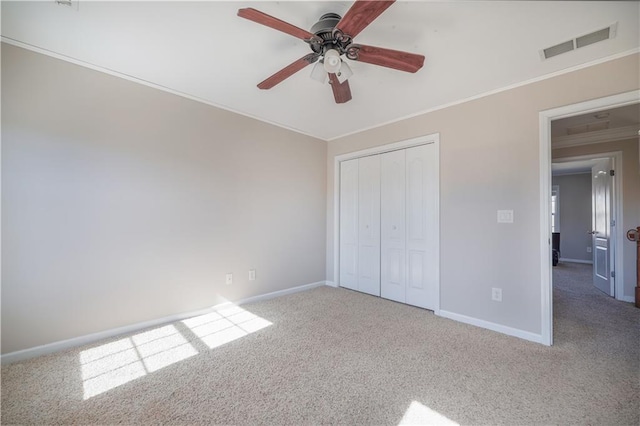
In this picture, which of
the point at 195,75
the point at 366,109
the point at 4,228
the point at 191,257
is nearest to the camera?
the point at 4,228

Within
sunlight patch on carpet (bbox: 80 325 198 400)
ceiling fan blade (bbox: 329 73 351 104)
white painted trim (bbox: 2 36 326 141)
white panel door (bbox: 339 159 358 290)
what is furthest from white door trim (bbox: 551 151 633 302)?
sunlight patch on carpet (bbox: 80 325 198 400)

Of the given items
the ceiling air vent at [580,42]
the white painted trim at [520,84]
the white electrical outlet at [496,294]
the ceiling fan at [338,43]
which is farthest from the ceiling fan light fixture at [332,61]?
the white electrical outlet at [496,294]

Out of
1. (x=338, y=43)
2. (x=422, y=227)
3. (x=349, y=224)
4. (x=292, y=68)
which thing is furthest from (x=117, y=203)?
(x=422, y=227)

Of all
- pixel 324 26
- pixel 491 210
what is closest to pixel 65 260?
pixel 324 26

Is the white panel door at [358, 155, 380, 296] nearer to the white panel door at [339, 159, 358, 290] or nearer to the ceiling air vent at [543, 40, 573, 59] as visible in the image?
the white panel door at [339, 159, 358, 290]

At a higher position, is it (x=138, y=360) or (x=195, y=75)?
(x=195, y=75)

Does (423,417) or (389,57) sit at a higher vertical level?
(389,57)

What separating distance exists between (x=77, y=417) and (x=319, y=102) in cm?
319

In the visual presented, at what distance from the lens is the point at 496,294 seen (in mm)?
2625

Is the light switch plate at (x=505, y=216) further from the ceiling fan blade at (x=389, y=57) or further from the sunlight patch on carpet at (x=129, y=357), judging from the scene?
the sunlight patch on carpet at (x=129, y=357)

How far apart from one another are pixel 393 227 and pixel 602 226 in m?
3.53

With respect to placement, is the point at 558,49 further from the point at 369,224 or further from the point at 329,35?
the point at 369,224

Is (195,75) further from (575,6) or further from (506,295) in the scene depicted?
(506,295)

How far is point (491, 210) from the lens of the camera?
8.77 ft
